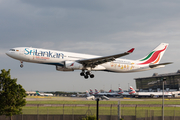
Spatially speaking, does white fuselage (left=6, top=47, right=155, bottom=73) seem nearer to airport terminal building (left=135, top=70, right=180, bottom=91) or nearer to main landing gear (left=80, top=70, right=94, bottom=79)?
main landing gear (left=80, top=70, right=94, bottom=79)

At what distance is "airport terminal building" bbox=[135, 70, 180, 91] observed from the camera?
15316 centimetres

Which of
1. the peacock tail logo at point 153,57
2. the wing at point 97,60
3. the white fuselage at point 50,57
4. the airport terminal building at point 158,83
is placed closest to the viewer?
the white fuselage at point 50,57

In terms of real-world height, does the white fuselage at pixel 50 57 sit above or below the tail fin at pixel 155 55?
below

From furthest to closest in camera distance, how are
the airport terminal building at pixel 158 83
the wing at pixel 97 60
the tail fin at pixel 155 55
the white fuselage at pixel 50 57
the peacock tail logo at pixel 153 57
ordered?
the airport terminal building at pixel 158 83 < the peacock tail logo at pixel 153 57 < the tail fin at pixel 155 55 < the wing at pixel 97 60 < the white fuselage at pixel 50 57

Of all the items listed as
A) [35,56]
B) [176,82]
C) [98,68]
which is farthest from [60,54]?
[176,82]

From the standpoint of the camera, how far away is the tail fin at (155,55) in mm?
61875

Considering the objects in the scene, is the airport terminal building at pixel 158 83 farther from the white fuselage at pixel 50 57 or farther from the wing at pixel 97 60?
the wing at pixel 97 60

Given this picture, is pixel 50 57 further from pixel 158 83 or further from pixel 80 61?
pixel 158 83

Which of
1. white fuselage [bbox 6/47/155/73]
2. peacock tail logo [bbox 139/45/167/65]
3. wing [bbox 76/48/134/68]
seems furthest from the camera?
peacock tail logo [bbox 139/45/167/65]

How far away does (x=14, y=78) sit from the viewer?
31.1m

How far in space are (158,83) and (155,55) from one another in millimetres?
101438

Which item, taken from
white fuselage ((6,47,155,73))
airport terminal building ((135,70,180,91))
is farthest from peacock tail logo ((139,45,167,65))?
airport terminal building ((135,70,180,91))

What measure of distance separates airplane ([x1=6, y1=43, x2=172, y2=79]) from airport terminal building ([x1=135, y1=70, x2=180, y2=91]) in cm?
9978

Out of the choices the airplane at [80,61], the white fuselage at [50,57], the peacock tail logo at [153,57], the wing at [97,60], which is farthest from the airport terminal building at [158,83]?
the wing at [97,60]
